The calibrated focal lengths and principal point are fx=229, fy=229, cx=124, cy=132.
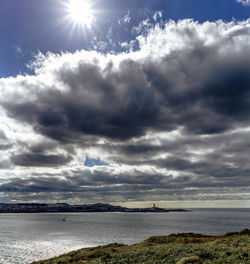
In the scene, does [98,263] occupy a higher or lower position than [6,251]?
higher

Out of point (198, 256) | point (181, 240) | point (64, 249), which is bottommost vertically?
point (64, 249)

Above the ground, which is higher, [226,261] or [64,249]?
[226,261]

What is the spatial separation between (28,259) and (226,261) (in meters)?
63.4

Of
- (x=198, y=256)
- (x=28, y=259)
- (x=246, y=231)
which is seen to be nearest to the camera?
(x=198, y=256)

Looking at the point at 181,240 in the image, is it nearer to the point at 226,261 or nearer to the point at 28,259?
the point at 226,261

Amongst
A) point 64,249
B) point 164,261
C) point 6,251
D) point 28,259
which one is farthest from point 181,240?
point 6,251

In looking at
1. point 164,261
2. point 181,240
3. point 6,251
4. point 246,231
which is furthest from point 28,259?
point 246,231

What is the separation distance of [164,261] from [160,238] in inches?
996

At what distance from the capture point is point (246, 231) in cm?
5744

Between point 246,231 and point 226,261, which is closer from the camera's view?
point 226,261

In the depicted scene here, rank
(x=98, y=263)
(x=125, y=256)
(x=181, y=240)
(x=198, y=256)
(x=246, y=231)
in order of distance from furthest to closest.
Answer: (x=246, y=231)
(x=181, y=240)
(x=125, y=256)
(x=98, y=263)
(x=198, y=256)

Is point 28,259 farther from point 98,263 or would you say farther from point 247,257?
point 247,257

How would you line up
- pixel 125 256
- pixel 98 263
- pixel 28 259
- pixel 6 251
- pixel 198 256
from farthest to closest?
pixel 6 251, pixel 28 259, pixel 125 256, pixel 98 263, pixel 198 256

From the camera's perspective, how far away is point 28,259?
68.6m
